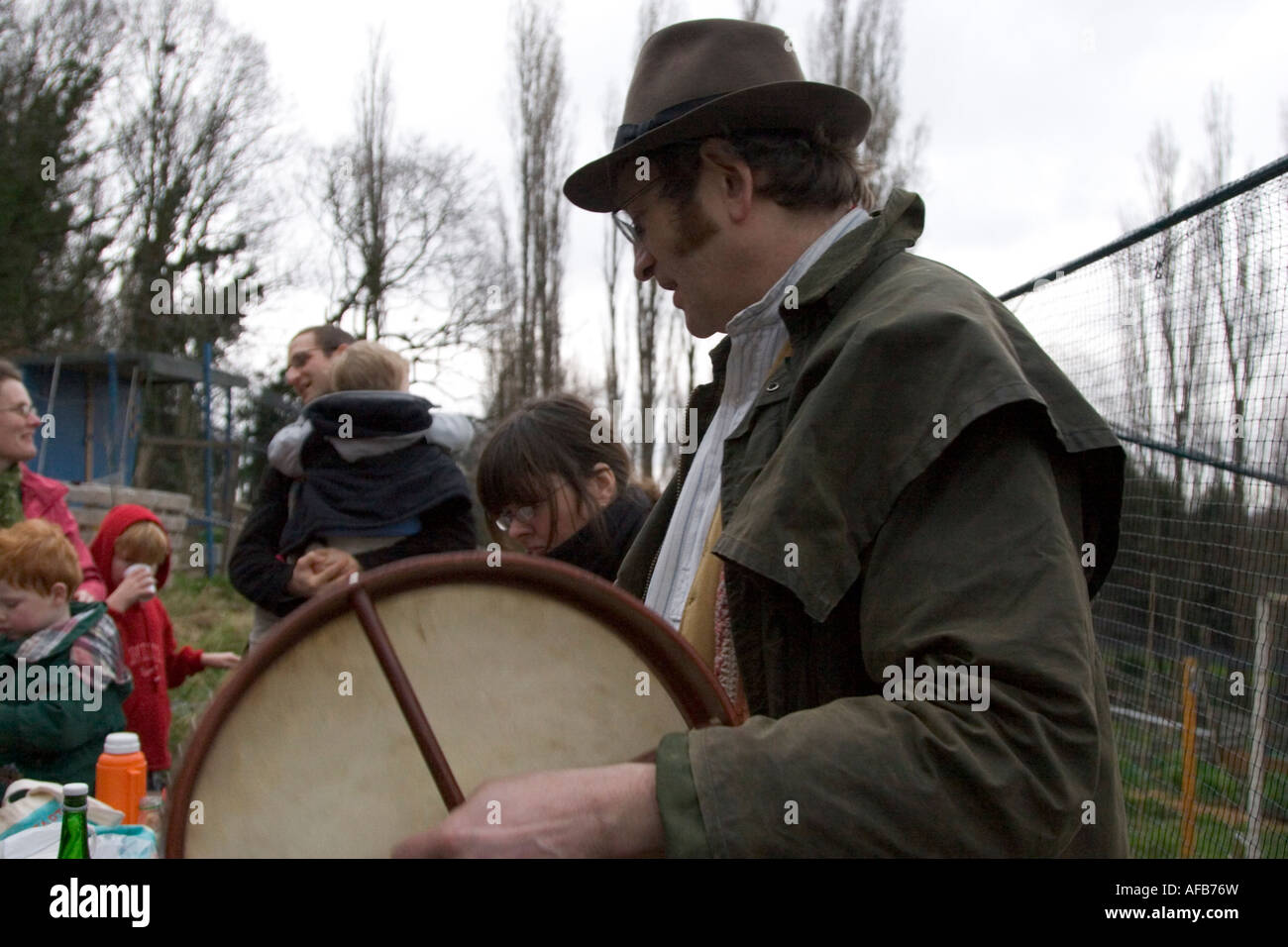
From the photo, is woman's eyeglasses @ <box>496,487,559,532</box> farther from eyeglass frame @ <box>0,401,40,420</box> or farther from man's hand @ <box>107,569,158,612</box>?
eyeglass frame @ <box>0,401,40,420</box>

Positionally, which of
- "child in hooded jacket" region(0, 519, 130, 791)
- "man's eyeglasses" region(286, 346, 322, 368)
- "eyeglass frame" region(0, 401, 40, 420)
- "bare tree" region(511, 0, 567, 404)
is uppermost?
"bare tree" region(511, 0, 567, 404)

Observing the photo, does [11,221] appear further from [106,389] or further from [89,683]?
[89,683]

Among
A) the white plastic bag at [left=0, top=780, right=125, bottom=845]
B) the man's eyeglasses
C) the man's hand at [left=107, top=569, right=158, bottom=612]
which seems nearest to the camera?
the white plastic bag at [left=0, top=780, right=125, bottom=845]

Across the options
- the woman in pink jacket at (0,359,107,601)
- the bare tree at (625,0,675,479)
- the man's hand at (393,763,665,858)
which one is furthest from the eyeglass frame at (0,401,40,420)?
the bare tree at (625,0,675,479)

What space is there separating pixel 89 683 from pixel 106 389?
15.2m

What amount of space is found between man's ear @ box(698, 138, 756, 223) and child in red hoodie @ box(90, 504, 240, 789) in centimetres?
303

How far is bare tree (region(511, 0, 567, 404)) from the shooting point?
63.7 feet

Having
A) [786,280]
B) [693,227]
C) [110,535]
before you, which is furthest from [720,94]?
[110,535]

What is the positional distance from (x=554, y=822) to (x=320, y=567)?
106 inches

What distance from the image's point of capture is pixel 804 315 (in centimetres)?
135

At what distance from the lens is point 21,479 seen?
4.18m

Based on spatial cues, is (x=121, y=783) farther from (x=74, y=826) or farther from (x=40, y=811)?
(x=74, y=826)

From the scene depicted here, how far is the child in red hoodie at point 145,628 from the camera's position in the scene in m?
4.13
